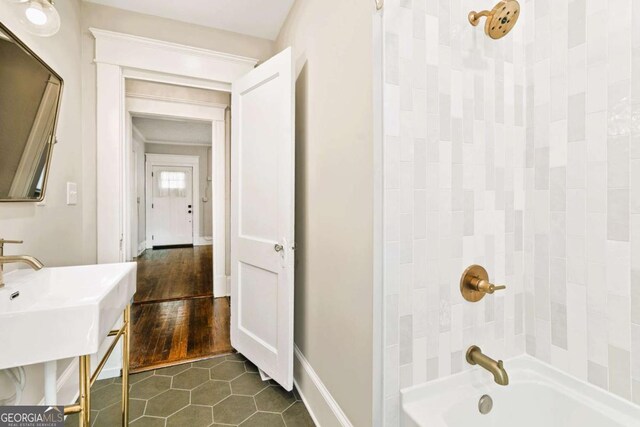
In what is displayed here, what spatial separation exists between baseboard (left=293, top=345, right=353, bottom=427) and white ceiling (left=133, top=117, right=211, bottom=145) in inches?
160

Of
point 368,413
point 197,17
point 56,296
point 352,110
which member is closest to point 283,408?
point 368,413

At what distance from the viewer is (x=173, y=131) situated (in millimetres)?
5684

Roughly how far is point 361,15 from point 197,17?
1.76m

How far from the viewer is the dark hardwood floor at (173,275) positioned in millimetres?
3602

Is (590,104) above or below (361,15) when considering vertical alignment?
below

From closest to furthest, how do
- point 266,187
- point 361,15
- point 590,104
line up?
point 590,104 < point 361,15 < point 266,187

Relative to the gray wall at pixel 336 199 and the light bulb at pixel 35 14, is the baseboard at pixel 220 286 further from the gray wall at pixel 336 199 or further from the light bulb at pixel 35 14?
the light bulb at pixel 35 14

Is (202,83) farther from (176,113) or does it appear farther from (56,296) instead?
(56,296)

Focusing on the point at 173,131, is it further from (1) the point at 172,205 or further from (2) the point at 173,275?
(2) the point at 173,275

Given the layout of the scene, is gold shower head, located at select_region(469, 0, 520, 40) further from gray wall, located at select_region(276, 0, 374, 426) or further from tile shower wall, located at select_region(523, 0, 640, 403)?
gray wall, located at select_region(276, 0, 374, 426)

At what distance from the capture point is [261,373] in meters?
1.97

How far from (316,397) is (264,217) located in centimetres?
108

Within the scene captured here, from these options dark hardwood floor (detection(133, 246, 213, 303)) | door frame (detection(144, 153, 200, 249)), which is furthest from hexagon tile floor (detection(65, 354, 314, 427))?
door frame (detection(144, 153, 200, 249))

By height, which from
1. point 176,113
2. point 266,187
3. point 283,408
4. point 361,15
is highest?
point 176,113
